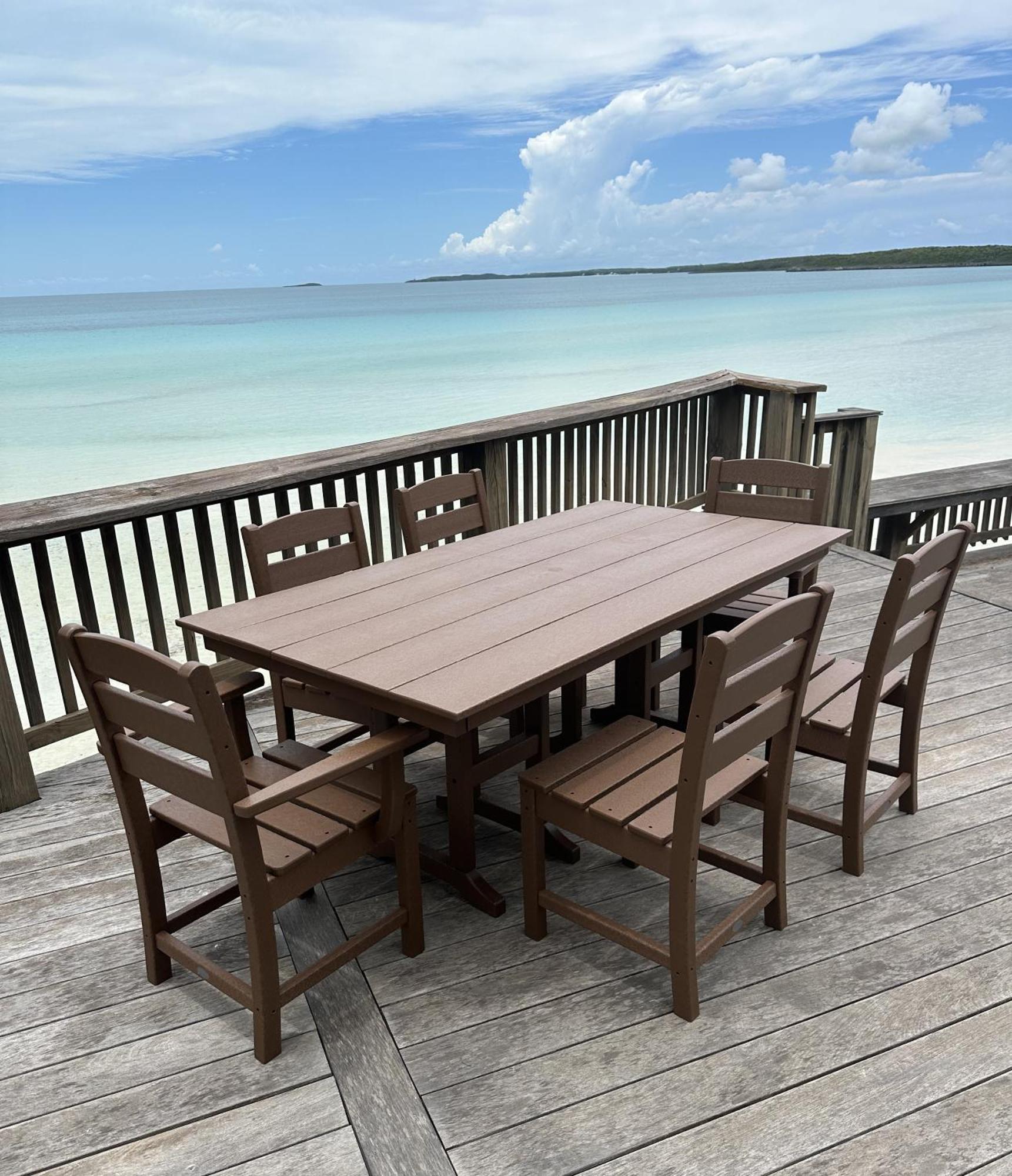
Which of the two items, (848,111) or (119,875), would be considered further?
(848,111)

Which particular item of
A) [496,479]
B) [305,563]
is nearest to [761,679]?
[305,563]

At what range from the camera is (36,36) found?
241 feet

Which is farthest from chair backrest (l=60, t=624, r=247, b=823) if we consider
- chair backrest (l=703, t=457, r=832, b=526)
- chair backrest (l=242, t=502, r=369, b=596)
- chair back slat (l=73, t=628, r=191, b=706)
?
chair backrest (l=703, t=457, r=832, b=526)

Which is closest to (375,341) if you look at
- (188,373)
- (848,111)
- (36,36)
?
(188,373)

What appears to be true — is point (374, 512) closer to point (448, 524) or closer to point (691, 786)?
point (448, 524)

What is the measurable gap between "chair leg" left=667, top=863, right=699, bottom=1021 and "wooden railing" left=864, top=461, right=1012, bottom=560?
467cm

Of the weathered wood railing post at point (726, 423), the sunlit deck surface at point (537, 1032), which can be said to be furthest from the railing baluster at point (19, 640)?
the weathered wood railing post at point (726, 423)

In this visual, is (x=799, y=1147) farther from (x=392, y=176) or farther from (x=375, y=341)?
(x=392, y=176)

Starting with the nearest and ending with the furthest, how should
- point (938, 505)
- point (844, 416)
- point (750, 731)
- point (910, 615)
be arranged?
point (750, 731)
point (910, 615)
point (844, 416)
point (938, 505)

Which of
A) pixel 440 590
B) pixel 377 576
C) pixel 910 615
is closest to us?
pixel 910 615

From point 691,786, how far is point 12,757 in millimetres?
2154

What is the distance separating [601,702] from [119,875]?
173cm

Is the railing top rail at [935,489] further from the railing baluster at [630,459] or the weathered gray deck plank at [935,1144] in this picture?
the weathered gray deck plank at [935,1144]

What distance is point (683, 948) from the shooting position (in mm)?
1776
